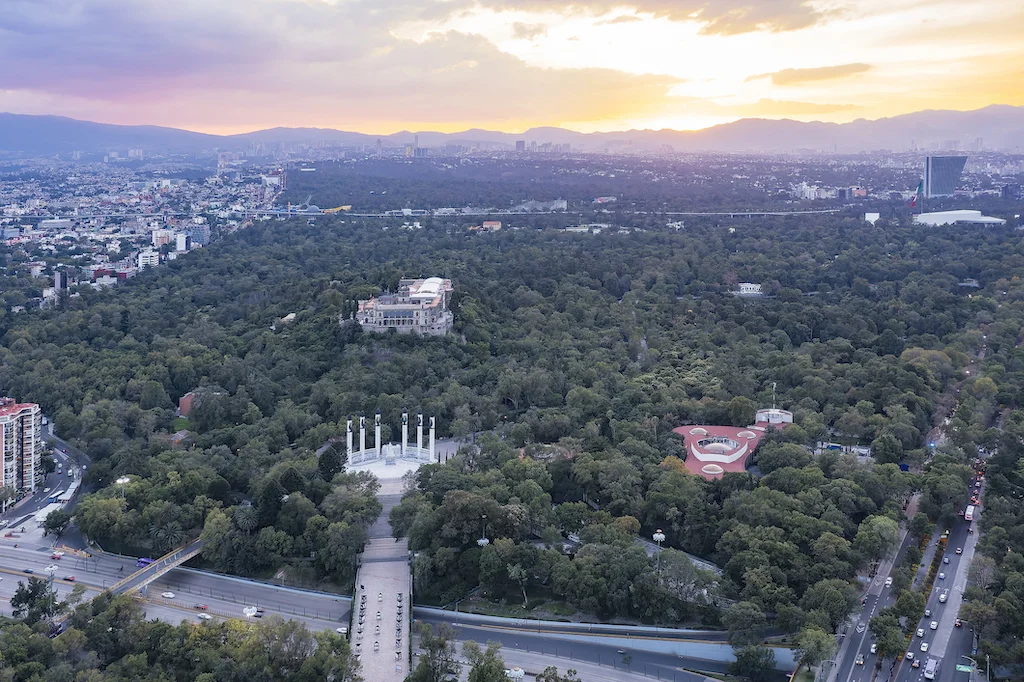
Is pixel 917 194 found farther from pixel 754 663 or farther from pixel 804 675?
pixel 754 663

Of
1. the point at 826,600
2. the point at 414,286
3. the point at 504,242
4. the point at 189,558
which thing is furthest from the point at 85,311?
the point at 826,600

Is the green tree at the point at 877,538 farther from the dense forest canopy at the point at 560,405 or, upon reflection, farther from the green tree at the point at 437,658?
the green tree at the point at 437,658

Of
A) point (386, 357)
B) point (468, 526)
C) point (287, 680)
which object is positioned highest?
point (386, 357)

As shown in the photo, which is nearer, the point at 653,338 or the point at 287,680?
the point at 287,680

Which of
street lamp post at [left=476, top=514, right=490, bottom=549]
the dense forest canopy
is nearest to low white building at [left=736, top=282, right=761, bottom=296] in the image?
the dense forest canopy

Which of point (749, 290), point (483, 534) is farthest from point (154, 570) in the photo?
point (749, 290)

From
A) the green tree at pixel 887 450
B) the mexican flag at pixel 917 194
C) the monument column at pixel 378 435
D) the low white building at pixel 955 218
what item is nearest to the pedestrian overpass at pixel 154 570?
the monument column at pixel 378 435

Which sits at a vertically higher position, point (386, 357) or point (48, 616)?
point (386, 357)

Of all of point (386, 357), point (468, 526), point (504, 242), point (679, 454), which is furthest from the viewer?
point (504, 242)

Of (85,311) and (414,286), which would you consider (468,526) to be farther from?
(85,311)
